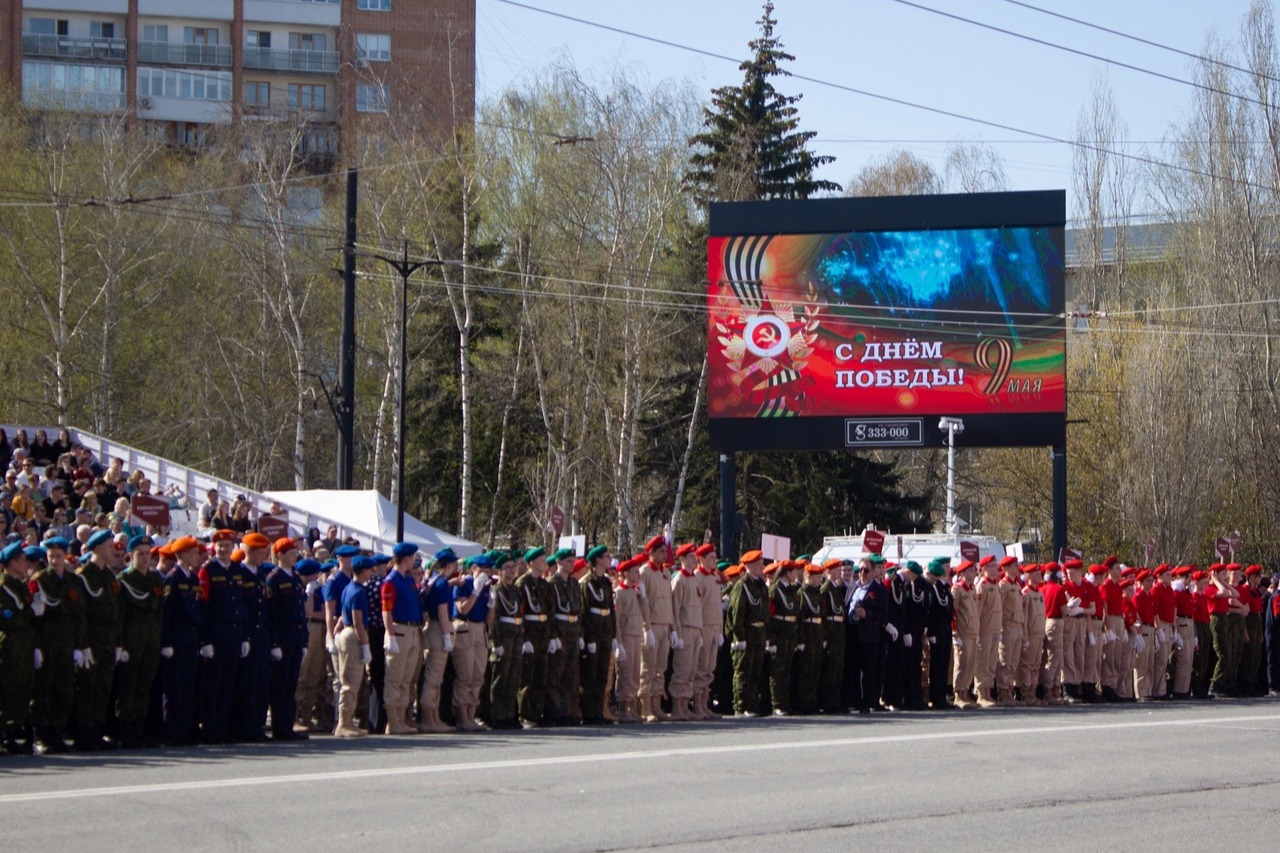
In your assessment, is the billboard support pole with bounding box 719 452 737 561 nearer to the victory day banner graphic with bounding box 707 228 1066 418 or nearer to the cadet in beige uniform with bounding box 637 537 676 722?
the victory day banner graphic with bounding box 707 228 1066 418

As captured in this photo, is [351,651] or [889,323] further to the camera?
[889,323]

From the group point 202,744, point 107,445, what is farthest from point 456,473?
point 202,744

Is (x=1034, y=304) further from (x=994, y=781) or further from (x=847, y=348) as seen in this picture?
(x=994, y=781)

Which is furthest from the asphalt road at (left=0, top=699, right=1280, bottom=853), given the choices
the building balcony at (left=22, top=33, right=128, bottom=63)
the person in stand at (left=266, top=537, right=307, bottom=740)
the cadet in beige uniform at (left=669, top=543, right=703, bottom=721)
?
the building balcony at (left=22, top=33, right=128, bottom=63)

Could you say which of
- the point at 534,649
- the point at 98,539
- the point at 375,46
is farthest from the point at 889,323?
the point at 375,46

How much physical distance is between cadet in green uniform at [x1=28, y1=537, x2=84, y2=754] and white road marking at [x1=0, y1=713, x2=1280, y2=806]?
292 centimetres

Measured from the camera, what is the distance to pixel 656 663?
18781 mm

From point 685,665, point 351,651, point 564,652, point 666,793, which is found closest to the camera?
point 666,793

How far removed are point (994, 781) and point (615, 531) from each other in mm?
35778

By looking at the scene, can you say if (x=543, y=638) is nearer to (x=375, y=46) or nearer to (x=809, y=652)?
(x=809, y=652)

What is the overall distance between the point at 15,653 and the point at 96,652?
717 mm

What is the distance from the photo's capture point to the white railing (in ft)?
101

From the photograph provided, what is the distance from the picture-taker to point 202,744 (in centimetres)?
1489

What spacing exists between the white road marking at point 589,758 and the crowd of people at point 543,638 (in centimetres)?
297
